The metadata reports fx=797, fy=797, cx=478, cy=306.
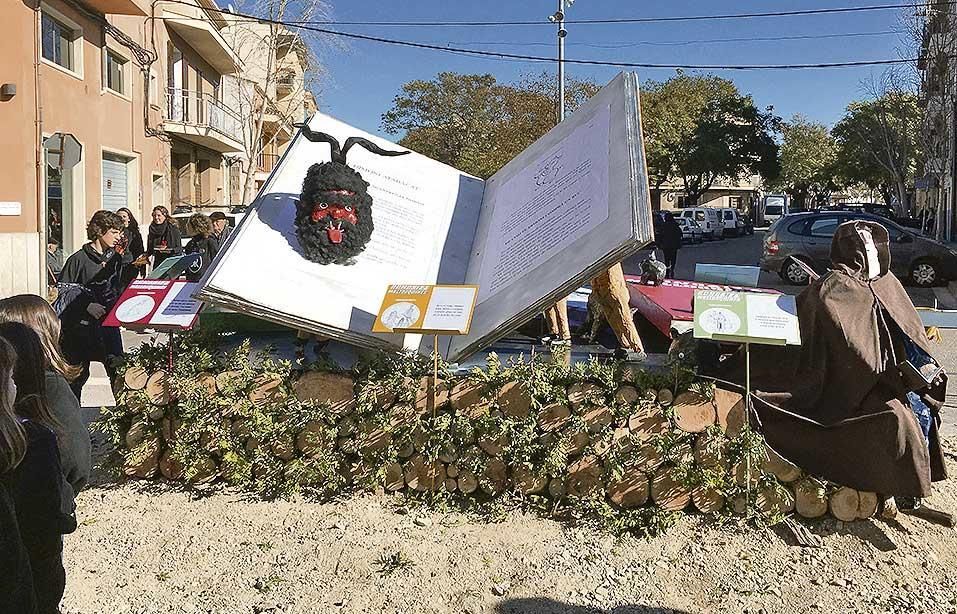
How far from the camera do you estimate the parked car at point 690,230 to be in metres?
32.4

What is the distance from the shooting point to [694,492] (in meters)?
3.67

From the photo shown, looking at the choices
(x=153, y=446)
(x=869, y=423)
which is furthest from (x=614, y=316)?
(x=153, y=446)

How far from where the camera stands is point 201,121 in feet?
76.3

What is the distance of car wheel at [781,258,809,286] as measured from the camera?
14.4 m

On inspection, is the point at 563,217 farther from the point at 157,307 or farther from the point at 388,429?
the point at 157,307

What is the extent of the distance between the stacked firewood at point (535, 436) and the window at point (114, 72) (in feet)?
50.2

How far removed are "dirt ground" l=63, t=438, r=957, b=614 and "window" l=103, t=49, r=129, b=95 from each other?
15.7 m

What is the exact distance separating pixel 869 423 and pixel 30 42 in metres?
13.9

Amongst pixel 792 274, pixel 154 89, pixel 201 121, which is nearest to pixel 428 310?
pixel 792 274

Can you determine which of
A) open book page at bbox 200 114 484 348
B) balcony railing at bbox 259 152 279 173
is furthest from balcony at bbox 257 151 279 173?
open book page at bbox 200 114 484 348

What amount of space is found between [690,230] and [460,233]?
29.3m

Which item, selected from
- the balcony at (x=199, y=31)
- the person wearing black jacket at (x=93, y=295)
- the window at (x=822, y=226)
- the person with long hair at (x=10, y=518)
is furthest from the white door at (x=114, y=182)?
the person with long hair at (x=10, y=518)

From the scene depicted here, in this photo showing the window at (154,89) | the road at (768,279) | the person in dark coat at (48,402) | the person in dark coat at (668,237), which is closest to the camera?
the person in dark coat at (48,402)

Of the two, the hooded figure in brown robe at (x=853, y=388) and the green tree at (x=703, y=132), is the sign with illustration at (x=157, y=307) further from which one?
the green tree at (x=703, y=132)
